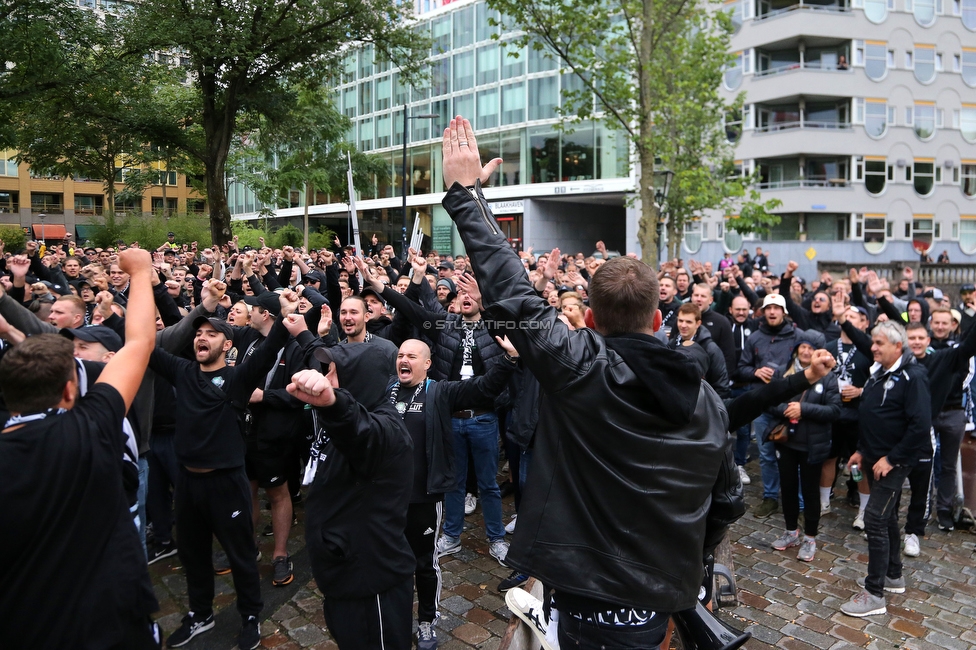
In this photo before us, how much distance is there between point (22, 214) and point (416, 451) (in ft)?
228

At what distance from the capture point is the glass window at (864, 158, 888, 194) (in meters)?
37.5

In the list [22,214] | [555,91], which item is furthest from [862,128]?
[22,214]

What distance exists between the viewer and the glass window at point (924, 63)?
37.5 m

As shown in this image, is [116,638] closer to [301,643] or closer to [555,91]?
[301,643]

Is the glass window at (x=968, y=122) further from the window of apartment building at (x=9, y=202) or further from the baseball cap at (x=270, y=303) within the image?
the window of apartment building at (x=9, y=202)

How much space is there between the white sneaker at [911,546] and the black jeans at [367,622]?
5.00 meters

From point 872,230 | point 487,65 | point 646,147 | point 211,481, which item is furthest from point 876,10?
point 211,481

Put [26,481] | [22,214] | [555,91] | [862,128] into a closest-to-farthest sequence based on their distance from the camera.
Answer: [26,481] → [862,128] → [555,91] → [22,214]

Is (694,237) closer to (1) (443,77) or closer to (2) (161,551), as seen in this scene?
(1) (443,77)

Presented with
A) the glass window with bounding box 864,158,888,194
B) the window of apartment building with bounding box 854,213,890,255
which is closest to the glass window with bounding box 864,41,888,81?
the glass window with bounding box 864,158,888,194

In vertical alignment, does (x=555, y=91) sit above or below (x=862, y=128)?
above

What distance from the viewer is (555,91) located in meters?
41.4

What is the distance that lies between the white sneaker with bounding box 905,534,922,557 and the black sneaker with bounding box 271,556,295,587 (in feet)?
17.8

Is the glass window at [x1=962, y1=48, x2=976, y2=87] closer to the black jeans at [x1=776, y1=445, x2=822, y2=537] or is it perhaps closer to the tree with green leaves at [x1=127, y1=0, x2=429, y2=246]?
the tree with green leaves at [x1=127, y1=0, x2=429, y2=246]
